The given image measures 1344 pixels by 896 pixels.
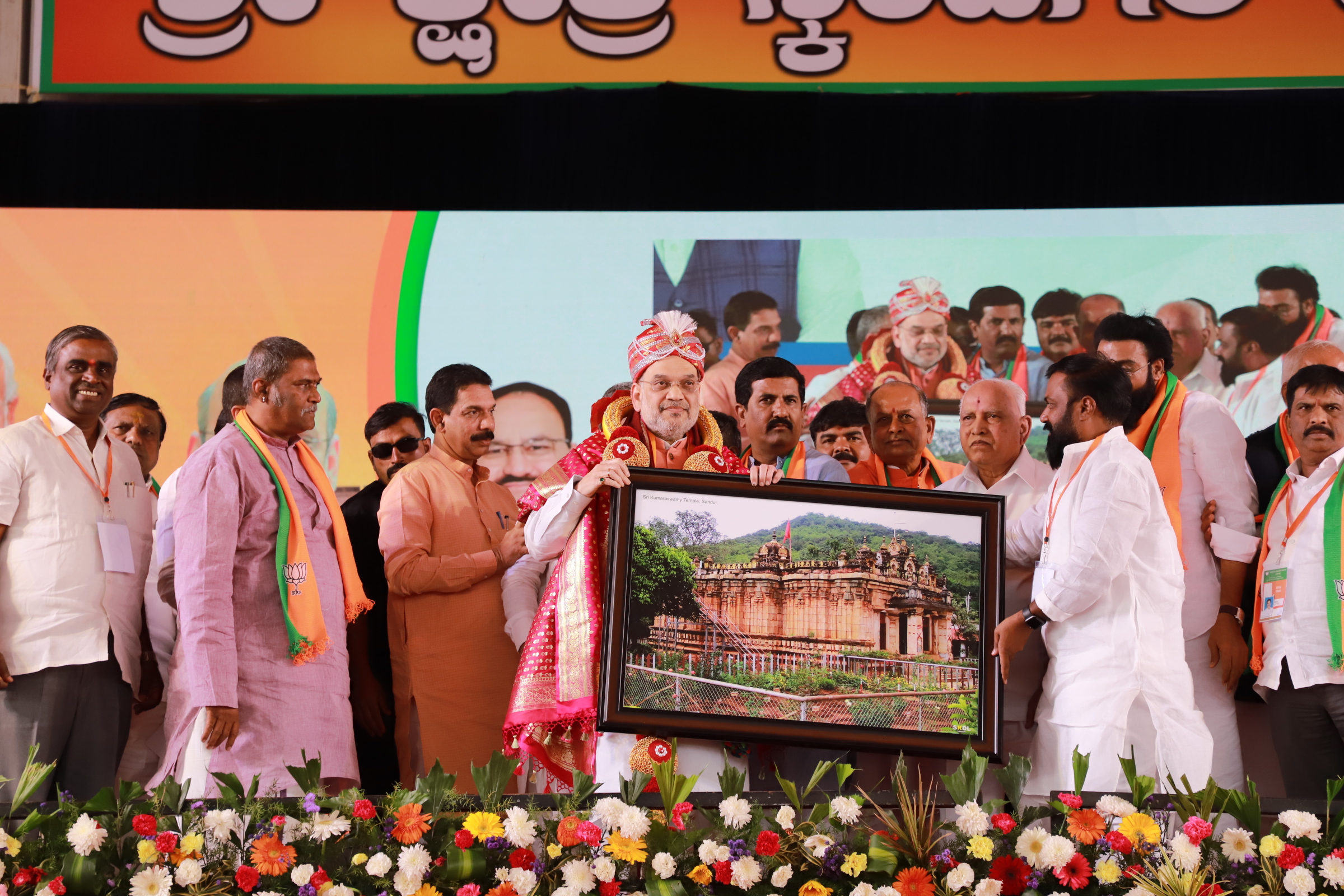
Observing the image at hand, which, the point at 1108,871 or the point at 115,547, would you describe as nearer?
the point at 1108,871

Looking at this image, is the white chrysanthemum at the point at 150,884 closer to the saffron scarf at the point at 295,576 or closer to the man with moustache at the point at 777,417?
the saffron scarf at the point at 295,576

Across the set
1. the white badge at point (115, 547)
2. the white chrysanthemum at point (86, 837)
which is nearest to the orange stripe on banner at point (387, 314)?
the white badge at point (115, 547)

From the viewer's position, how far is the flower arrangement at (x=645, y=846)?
242 centimetres

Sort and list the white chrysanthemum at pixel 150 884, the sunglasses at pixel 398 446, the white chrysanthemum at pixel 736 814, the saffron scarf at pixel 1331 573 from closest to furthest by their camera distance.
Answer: the white chrysanthemum at pixel 150 884 < the white chrysanthemum at pixel 736 814 < the saffron scarf at pixel 1331 573 < the sunglasses at pixel 398 446

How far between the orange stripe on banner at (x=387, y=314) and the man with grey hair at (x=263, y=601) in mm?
1868

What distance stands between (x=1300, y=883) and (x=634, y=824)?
49.4 inches

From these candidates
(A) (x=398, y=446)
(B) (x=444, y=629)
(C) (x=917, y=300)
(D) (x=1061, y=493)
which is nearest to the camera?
(D) (x=1061, y=493)

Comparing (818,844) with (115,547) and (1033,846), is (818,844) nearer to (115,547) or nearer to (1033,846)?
(1033,846)

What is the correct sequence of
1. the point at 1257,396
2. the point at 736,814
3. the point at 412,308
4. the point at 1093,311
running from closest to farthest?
1. the point at 736,814
2. the point at 1257,396
3. the point at 1093,311
4. the point at 412,308

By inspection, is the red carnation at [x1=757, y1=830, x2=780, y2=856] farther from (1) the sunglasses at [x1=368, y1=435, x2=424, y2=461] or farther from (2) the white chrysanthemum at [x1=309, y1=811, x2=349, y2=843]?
(1) the sunglasses at [x1=368, y1=435, x2=424, y2=461]

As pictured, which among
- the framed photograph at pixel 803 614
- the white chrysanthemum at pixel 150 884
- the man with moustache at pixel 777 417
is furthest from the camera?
the man with moustache at pixel 777 417

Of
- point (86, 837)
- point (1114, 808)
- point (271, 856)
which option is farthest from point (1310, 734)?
point (86, 837)

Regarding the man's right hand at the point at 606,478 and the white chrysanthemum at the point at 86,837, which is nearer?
the white chrysanthemum at the point at 86,837

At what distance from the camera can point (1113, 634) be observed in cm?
325
